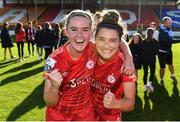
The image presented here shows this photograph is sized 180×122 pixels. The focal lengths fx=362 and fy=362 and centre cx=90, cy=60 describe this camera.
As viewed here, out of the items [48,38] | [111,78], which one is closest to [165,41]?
[48,38]

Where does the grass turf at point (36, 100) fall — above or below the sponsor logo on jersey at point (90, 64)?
below

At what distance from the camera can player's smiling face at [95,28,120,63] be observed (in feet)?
12.0

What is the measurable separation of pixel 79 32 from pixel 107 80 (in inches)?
24.6

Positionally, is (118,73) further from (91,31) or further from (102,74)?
(91,31)

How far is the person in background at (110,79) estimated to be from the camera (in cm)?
363

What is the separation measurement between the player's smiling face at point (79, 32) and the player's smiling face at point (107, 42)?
13 cm

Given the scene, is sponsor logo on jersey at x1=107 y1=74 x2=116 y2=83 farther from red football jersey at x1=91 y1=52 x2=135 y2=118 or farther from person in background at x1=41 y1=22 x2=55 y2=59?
person in background at x1=41 y1=22 x2=55 y2=59

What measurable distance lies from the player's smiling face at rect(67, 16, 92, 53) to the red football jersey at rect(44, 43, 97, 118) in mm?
135

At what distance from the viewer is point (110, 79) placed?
12.8 ft

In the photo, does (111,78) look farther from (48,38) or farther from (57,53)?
(48,38)

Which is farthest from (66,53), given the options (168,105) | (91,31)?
(168,105)

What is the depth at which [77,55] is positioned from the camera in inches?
149

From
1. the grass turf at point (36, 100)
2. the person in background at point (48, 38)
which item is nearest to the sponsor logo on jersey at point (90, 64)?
the grass turf at point (36, 100)

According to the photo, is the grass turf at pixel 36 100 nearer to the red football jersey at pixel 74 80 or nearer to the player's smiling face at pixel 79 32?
the red football jersey at pixel 74 80
